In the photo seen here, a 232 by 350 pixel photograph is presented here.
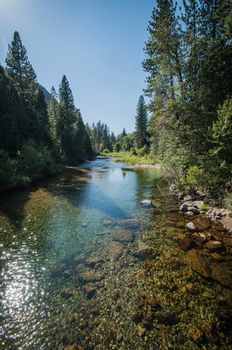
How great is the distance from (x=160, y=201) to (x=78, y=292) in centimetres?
905

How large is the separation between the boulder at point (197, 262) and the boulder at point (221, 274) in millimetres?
165

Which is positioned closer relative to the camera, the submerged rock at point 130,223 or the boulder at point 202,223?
the boulder at point 202,223

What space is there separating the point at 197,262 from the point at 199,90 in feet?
33.6

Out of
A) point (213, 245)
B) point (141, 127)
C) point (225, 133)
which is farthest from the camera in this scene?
point (141, 127)

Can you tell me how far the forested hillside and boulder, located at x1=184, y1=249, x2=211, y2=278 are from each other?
154 inches

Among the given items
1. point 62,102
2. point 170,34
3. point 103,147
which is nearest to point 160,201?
point 170,34

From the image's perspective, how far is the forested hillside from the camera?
32.3 feet

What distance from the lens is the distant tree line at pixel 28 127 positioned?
1844cm

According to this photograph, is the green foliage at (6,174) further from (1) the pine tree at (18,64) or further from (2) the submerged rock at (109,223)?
(1) the pine tree at (18,64)

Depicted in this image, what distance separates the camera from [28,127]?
26.8 metres

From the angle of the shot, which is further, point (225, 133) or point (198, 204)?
point (198, 204)

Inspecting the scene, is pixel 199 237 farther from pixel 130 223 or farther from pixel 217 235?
pixel 130 223

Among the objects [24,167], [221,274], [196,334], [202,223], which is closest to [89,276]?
[196,334]

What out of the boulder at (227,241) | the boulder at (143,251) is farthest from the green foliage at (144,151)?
the boulder at (143,251)
